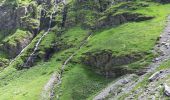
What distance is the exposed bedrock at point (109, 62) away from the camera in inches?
6850

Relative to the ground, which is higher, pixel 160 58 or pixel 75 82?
pixel 160 58

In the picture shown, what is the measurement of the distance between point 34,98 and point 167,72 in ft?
227

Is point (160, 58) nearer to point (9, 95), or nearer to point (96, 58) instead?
point (96, 58)

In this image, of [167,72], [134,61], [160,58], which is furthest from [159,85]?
[134,61]

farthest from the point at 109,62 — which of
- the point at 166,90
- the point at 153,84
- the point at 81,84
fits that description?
the point at 166,90

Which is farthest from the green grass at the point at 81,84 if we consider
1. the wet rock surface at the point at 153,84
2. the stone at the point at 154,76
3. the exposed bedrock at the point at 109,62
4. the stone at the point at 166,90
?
the stone at the point at 166,90

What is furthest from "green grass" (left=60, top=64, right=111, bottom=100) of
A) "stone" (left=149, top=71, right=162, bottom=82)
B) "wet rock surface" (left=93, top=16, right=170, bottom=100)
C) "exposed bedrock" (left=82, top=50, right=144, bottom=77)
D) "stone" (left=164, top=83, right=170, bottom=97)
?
"stone" (left=164, top=83, right=170, bottom=97)

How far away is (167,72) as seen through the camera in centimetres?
13112

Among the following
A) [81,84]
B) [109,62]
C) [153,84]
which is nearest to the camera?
[153,84]

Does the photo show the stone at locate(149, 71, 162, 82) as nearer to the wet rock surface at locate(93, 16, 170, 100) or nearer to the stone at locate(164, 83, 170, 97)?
the wet rock surface at locate(93, 16, 170, 100)

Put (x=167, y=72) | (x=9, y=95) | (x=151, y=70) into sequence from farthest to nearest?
1. (x=9, y=95)
2. (x=151, y=70)
3. (x=167, y=72)

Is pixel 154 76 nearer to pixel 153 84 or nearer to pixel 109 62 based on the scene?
pixel 153 84

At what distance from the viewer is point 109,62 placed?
183875 mm

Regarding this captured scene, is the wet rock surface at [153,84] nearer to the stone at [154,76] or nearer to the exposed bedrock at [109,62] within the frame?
the stone at [154,76]
